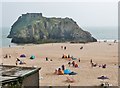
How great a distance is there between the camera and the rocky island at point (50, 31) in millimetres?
86812

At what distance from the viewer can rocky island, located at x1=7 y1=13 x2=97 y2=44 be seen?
285 feet

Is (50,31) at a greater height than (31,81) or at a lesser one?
greater

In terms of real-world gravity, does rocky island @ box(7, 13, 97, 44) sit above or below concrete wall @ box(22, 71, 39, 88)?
above

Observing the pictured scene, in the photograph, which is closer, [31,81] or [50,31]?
[31,81]

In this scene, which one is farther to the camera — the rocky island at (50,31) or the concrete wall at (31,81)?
the rocky island at (50,31)

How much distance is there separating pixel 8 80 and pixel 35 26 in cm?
8549

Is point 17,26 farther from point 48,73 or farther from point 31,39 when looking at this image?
point 48,73

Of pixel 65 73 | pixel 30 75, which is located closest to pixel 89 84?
pixel 65 73

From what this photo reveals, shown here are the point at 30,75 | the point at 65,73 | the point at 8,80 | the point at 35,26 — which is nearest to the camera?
the point at 8,80

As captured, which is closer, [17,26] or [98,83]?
[98,83]

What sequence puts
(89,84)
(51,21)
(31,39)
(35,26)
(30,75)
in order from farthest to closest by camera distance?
(51,21) → (35,26) → (31,39) → (89,84) → (30,75)

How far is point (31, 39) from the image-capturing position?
82.4 meters

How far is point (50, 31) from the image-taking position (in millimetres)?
97562

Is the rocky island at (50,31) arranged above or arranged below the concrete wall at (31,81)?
above
